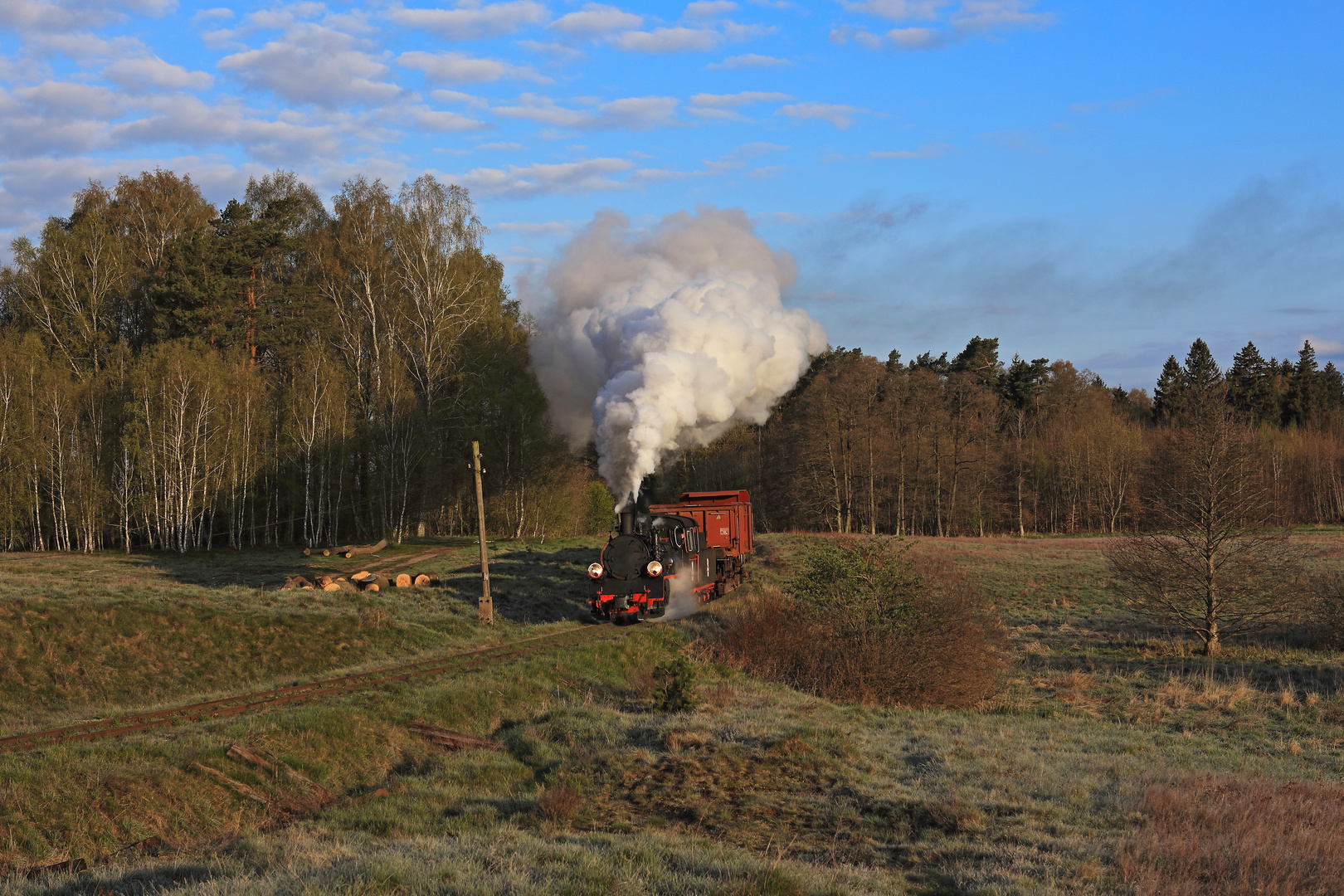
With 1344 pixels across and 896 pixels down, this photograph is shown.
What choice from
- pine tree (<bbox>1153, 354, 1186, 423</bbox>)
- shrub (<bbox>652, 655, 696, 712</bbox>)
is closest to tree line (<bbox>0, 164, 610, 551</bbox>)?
shrub (<bbox>652, 655, 696, 712</bbox>)

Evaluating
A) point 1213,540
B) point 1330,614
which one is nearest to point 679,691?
point 1213,540

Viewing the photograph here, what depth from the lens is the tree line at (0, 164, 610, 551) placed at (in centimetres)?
4241

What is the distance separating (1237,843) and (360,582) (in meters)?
25.8

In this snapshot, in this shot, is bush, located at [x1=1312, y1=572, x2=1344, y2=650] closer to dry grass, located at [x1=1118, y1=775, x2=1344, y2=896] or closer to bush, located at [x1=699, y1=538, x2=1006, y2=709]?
bush, located at [x1=699, y1=538, x2=1006, y2=709]

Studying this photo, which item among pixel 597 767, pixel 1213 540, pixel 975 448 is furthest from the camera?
pixel 975 448

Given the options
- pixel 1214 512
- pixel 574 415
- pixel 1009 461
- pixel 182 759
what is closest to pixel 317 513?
pixel 574 415

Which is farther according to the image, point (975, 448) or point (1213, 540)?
point (975, 448)

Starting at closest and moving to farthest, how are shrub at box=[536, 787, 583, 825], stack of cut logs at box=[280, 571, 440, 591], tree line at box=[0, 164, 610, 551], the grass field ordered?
the grass field < shrub at box=[536, 787, 583, 825] < stack of cut logs at box=[280, 571, 440, 591] < tree line at box=[0, 164, 610, 551]

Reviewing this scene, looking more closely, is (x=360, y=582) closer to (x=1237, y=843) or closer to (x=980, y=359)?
(x=1237, y=843)

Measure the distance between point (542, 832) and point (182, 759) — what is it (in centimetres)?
531

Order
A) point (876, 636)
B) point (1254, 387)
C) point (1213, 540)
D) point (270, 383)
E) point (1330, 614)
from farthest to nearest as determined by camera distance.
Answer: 1. point (1254, 387)
2. point (270, 383)
3. point (1330, 614)
4. point (1213, 540)
5. point (876, 636)

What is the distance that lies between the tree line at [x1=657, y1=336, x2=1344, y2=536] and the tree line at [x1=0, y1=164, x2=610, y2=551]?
69.2ft

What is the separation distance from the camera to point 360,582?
94.6ft

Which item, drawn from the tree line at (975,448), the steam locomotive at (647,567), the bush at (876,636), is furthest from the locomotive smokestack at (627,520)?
the tree line at (975,448)
